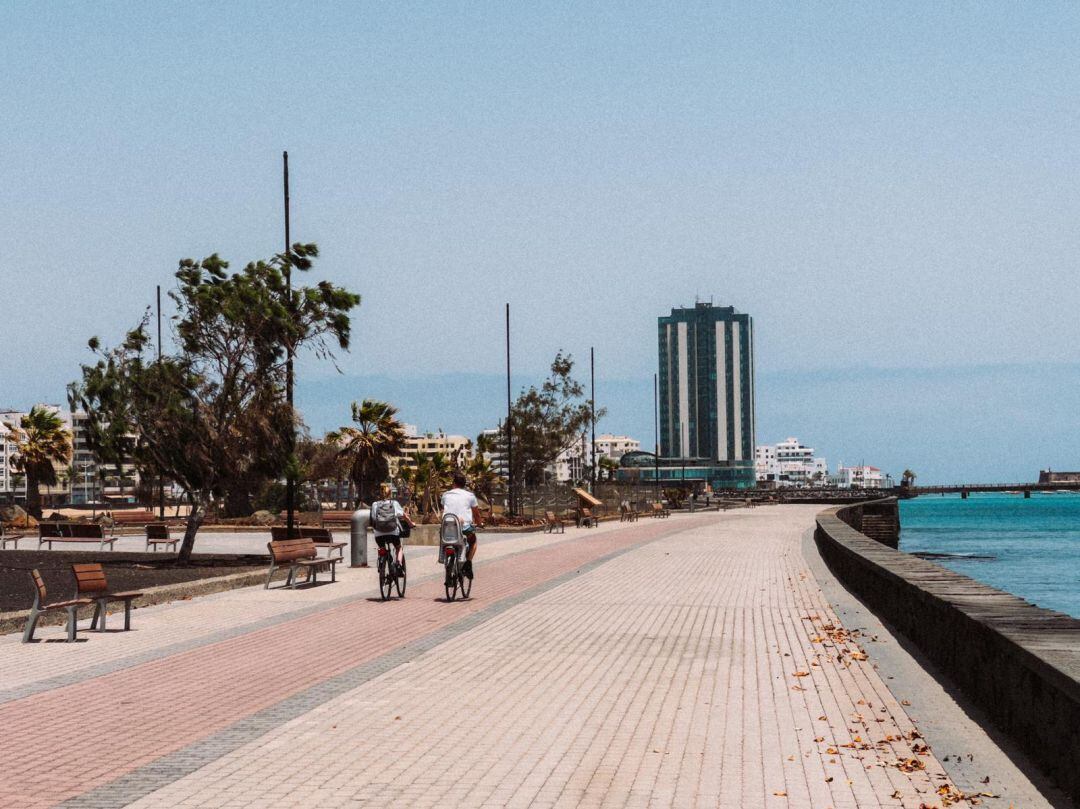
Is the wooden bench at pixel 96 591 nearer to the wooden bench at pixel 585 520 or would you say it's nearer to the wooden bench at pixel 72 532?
the wooden bench at pixel 72 532

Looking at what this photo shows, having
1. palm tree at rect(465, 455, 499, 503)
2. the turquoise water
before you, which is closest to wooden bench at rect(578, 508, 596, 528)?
palm tree at rect(465, 455, 499, 503)

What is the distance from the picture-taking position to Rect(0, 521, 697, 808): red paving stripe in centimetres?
703

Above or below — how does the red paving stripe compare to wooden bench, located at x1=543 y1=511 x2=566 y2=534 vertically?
above

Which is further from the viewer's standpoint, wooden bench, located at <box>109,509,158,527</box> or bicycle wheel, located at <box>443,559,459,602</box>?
wooden bench, located at <box>109,509,158,527</box>

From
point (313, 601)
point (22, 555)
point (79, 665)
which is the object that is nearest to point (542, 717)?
point (79, 665)

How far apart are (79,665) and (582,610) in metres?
6.42

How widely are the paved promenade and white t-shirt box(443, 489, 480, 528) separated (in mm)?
1242

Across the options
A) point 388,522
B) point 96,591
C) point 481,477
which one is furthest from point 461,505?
point 481,477

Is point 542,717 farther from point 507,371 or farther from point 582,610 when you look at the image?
point 507,371

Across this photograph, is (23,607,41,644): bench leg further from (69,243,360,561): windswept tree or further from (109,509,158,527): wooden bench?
(109,509,158,527): wooden bench

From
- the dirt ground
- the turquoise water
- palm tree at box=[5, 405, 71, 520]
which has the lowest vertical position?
the turquoise water

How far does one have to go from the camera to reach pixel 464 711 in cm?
862

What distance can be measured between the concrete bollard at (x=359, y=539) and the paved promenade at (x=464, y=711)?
8.02m

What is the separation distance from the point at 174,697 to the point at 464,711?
237 cm
